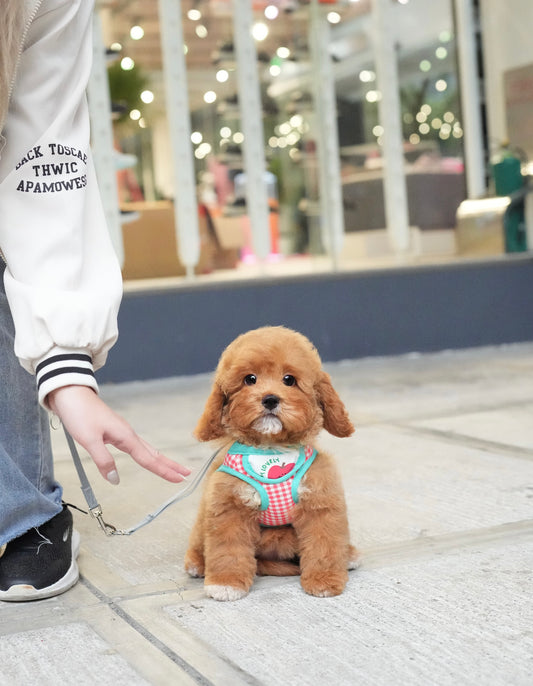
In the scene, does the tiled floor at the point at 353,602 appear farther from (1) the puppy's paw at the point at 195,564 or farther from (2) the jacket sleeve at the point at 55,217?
(2) the jacket sleeve at the point at 55,217

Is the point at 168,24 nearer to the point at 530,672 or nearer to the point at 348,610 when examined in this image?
the point at 348,610

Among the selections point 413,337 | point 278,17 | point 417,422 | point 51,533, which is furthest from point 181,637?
point 278,17

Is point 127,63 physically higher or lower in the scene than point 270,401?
higher

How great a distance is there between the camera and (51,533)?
221 cm

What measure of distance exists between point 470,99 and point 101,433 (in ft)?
19.0

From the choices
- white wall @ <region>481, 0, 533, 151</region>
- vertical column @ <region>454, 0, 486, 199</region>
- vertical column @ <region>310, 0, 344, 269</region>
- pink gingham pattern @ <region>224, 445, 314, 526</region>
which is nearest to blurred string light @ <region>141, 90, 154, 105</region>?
vertical column @ <region>310, 0, 344, 269</region>

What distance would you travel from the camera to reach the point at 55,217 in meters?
1.74

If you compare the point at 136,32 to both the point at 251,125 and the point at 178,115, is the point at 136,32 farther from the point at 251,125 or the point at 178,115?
the point at 251,125

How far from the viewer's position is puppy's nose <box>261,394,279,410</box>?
2031 mm

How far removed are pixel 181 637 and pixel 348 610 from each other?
34 cm

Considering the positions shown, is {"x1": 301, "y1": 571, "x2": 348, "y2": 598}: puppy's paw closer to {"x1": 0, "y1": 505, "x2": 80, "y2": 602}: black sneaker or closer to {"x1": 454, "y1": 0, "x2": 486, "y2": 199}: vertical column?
{"x1": 0, "y1": 505, "x2": 80, "y2": 602}: black sneaker

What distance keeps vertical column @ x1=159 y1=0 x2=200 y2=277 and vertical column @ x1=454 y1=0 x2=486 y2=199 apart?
1.98 metres

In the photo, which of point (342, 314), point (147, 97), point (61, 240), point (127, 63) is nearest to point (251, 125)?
point (147, 97)

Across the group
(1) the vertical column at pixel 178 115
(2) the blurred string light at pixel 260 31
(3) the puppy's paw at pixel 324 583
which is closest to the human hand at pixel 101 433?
(3) the puppy's paw at pixel 324 583
